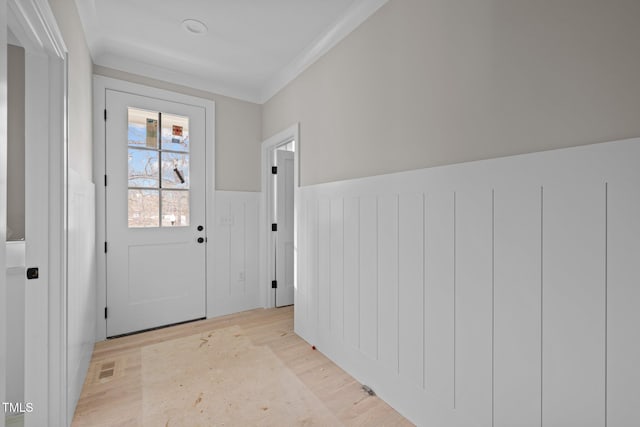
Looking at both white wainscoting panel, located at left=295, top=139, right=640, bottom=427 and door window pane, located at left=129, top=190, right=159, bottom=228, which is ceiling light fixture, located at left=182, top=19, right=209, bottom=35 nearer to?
door window pane, located at left=129, top=190, right=159, bottom=228

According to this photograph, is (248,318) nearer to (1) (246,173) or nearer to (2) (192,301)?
(2) (192,301)

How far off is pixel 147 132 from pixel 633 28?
319 cm

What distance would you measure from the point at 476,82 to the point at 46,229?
83.4 inches

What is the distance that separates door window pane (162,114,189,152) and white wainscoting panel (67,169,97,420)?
2.55ft

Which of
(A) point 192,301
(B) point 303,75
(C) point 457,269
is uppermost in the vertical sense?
(B) point 303,75

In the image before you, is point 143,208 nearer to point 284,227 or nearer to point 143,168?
point 143,168

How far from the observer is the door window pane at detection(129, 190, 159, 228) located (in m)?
2.72

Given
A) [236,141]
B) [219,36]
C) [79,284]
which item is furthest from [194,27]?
[79,284]

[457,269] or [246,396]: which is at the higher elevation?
[457,269]

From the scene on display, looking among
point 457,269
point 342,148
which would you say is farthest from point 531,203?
point 342,148

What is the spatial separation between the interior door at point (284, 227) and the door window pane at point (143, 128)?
4.08 feet

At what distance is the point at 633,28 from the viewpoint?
3.03 ft

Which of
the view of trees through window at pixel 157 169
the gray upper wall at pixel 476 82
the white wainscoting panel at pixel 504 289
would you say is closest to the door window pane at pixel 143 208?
the view of trees through window at pixel 157 169

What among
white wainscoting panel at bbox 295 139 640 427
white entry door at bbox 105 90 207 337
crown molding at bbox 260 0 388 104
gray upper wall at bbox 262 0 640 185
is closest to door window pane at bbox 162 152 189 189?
white entry door at bbox 105 90 207 337
